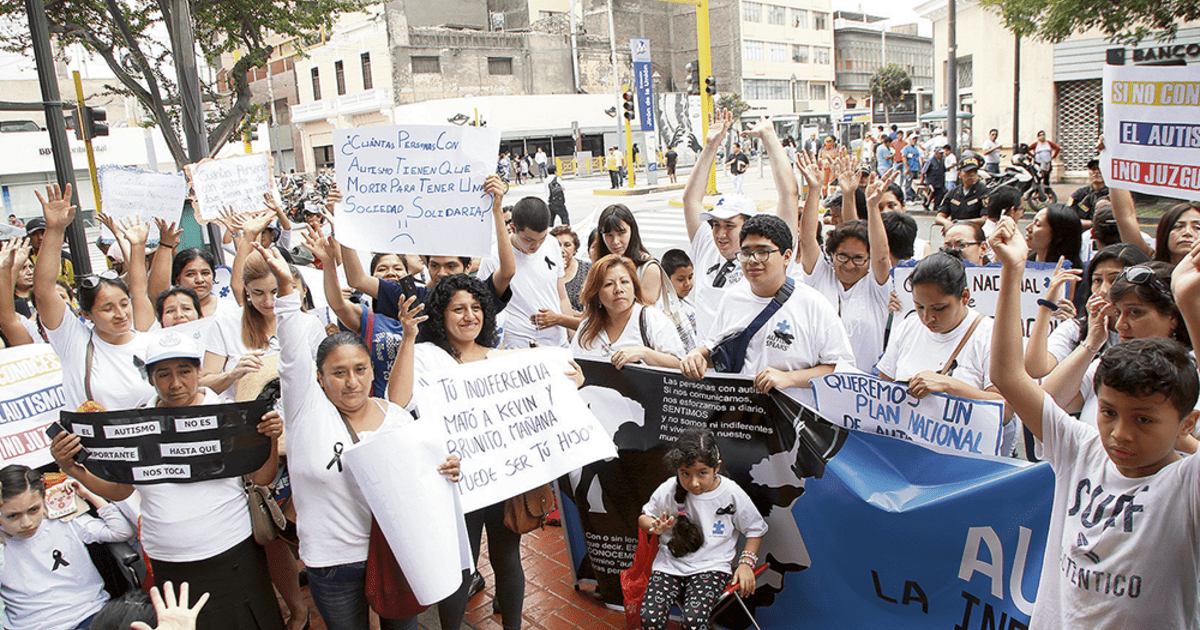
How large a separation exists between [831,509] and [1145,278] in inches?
59.8

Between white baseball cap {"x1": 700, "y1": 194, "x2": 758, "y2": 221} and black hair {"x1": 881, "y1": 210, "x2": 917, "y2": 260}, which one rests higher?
white baseball cap {"x1": 700, "y1": 194, "x2": 758, "y2": 221}

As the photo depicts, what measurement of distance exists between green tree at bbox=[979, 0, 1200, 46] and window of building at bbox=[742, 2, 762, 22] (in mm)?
55097

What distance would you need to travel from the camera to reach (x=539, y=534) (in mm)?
5422

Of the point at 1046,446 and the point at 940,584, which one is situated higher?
the point at 1046,446

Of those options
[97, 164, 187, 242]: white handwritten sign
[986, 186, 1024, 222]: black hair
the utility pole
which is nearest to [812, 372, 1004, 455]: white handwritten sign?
[986, 186, 1024, 222]: black hair

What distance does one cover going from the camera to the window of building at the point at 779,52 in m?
72.9

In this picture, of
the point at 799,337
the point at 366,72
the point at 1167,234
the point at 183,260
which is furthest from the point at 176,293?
the point at 366,72

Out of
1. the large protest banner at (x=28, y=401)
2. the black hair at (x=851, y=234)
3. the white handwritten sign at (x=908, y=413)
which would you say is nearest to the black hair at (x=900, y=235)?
the black hair at (x=851, y=234)

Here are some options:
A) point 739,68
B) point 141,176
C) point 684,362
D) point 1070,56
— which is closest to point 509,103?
point 739,68

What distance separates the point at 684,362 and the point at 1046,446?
5.36ft

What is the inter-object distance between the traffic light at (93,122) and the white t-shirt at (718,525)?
8.67 m

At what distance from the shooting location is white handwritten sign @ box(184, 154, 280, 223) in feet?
22.2

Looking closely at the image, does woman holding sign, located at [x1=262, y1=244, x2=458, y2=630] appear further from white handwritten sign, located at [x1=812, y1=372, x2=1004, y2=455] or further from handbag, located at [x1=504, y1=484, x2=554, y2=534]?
white handwritten sign, located at [x1=812, y1=372, x2=1004, y2=455]

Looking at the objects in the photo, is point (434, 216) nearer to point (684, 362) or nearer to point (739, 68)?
point (684, 362)
